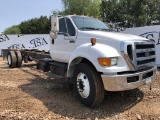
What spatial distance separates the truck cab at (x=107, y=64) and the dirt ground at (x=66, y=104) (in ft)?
1.25

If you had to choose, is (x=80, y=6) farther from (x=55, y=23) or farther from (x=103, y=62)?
(x=103, y=62)

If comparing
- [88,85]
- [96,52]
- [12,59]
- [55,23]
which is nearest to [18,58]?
[12,59]

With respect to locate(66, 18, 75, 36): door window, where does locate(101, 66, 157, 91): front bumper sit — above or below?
below

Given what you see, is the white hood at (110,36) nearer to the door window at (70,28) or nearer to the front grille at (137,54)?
the front grille at (137,54)

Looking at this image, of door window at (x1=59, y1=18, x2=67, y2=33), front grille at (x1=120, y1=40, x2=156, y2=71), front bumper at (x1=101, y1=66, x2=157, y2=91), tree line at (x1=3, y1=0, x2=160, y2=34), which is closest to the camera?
front bumper at (x1=101, y1=66, x2=157, y2=91)

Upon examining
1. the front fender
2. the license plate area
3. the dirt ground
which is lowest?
the dirt ground

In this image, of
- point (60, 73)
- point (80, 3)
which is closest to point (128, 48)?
point (60, 73)

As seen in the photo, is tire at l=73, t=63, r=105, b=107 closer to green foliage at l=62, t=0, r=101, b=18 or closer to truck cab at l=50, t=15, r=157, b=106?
truck cab at l=50, t=15, r=157, b=106

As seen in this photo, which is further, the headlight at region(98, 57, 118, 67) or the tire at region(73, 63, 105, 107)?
the tire at region(73, 63, 105, 107)

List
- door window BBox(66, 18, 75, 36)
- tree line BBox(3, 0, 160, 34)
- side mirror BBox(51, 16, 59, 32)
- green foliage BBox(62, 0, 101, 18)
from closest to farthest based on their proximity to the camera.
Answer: side mirror BBox(51, 16, 59, 32) < door window BBox(66, 18, 75, 36) < tree line BBox(3, 0, 160, 34) < green foliage BBox(62, 0, 101, 18)

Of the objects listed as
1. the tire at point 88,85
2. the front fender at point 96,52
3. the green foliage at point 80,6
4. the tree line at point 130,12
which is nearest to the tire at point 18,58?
the tire at point 88,85

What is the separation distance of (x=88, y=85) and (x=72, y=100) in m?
0.96

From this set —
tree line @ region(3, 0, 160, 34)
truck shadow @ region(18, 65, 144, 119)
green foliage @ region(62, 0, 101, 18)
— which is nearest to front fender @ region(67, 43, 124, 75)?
truck shadow @ region(18, 65, 144, 119)

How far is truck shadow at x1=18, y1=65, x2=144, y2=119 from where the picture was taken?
496 cm
